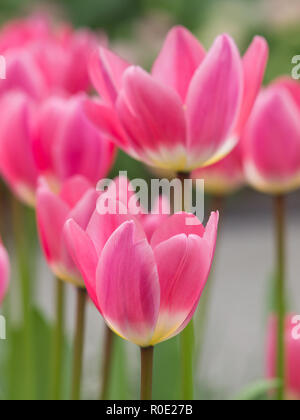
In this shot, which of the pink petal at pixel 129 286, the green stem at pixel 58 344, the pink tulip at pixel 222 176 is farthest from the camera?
the pink tulip at pixel 222 176

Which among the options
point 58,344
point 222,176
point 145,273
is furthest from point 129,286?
point 222,176

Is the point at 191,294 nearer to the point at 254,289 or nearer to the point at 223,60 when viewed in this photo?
the point at 223,60

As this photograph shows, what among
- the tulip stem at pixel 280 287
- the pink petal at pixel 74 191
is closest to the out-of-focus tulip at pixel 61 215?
the pink petal at pixel 74 191

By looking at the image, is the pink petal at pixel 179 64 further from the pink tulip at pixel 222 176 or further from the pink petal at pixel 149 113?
the pink tulip at pixel 222 176

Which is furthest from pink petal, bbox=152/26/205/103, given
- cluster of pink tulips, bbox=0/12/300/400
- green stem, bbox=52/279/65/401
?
green stem, bbox=52/279/65/401

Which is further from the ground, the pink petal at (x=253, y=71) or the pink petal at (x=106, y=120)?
the pink petal at (x=253, y=71)

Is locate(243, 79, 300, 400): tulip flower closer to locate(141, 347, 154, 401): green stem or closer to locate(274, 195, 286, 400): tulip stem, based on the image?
locate(274, 195, 286, 400): tulip stem
